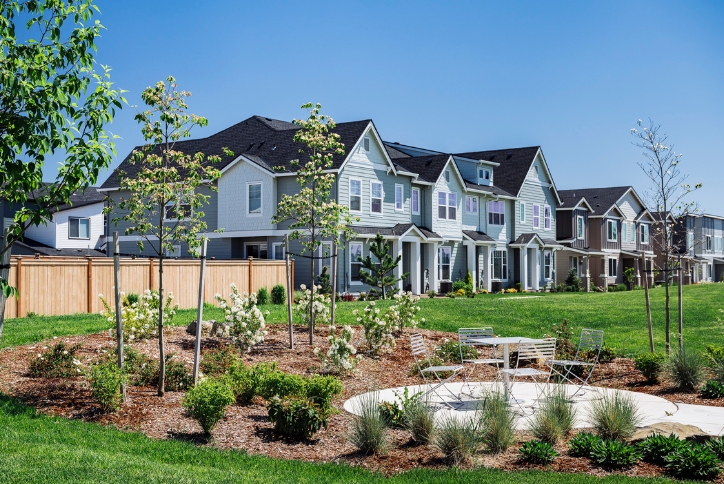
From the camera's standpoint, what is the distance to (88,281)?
832 inches

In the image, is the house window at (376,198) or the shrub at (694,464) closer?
the shrub at (694,464)

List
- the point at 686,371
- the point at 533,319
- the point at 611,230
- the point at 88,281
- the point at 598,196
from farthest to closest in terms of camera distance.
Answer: the point at 598,196 < the point at 611,230 < the point at 533,319 < the point at 88,281 < the point at 686,371

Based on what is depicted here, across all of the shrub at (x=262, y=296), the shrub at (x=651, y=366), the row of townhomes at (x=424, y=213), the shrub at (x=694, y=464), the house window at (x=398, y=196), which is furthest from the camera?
the house window at (x=398, y=196)

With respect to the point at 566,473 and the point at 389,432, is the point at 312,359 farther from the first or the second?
the point at 566,473

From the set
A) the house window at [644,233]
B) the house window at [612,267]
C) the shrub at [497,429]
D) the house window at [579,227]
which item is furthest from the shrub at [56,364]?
the house window at [644,233]

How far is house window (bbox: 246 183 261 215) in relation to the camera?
32250 millimetres

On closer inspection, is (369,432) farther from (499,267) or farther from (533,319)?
(499,267)

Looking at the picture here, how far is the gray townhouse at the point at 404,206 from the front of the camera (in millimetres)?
31906

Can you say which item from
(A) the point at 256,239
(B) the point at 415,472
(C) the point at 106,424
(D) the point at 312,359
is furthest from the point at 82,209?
(B) the point at 415,472

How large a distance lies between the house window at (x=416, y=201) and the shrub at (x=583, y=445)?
92.1 feet

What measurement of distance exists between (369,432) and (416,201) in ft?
93.5

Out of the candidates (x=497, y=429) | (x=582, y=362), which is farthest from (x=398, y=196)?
(x=497, y=429)

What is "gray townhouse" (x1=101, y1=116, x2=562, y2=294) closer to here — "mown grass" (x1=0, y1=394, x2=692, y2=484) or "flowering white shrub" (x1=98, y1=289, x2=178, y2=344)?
"flowering white shrub" (x1=98, y1=289, x2=178, y2=344)

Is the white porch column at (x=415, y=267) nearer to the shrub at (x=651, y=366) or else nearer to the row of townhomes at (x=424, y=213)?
the row of townhomes at (x=424, y=213)
